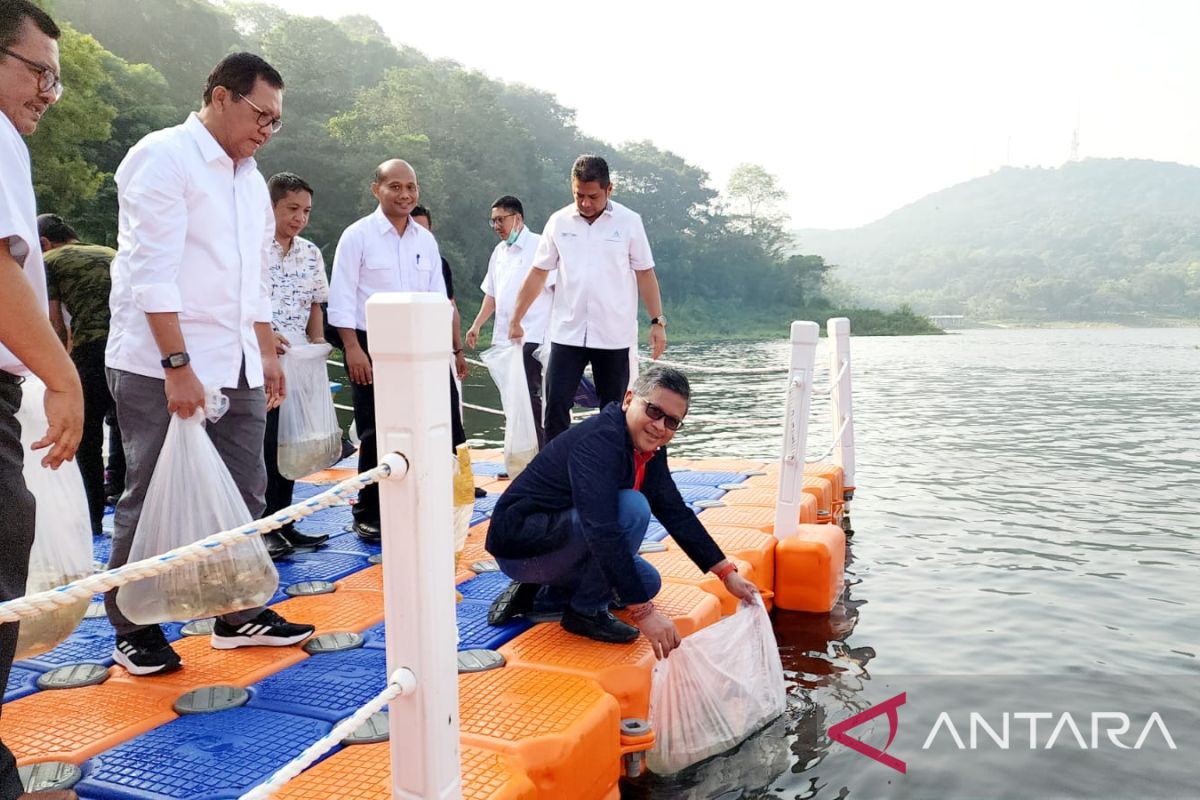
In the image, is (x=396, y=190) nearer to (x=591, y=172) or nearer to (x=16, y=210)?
(x=591, y=172)

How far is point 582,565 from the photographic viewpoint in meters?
2.96

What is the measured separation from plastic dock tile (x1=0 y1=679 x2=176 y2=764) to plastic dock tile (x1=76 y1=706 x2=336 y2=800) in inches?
2.4

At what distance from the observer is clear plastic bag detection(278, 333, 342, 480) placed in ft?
13.4

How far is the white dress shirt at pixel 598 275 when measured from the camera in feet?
15.0

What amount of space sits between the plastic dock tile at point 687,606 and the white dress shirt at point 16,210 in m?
2.13

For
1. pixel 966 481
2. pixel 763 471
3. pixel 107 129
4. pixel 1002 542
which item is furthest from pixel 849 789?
pixel 107 129

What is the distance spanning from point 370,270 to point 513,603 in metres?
1.91

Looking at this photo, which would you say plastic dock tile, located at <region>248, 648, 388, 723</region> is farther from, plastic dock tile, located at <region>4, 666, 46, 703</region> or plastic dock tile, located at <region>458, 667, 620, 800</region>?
plastic dock tile, located at <region>4, 666, 46, 703</region>

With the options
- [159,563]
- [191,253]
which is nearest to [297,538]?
[191,253]

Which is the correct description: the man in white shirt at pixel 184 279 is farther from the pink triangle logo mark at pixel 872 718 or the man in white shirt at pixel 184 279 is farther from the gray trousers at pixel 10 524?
the pink triangle logo mark at pixel 872 718

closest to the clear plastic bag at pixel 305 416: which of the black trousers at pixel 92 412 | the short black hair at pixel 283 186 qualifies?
the short black hair at pixel 283 186

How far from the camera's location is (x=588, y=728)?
2.33 meters

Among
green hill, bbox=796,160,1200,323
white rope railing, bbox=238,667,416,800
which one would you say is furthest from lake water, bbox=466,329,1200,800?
green hill, bbox=796,160,1200,323

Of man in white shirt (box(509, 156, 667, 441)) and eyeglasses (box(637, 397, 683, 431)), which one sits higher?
man in white shirt (box(509, 156, 667, 441))
